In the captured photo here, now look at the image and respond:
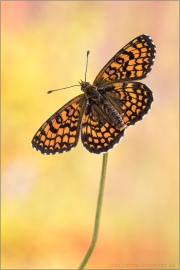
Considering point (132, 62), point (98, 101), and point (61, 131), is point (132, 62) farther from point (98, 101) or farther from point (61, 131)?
point (61, 131)

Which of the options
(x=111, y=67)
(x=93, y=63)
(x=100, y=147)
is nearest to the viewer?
(x=100, y=147)

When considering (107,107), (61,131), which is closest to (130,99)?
(107,107)

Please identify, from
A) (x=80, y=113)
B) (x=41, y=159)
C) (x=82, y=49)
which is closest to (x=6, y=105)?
(x=41, y=159)

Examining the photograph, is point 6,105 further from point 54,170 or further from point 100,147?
point 100,147

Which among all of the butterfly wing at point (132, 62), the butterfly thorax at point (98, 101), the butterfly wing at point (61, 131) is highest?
the butterfly wing at point (132, 62)

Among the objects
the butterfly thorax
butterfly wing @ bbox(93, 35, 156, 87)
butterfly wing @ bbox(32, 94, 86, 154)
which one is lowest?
butterfly wing @ bbox(32, 94, 86, 154)

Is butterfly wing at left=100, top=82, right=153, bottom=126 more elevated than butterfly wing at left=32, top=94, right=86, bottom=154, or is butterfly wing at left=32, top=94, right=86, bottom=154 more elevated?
butterfly wing at left=100, top=82, right=153, bottom=126
